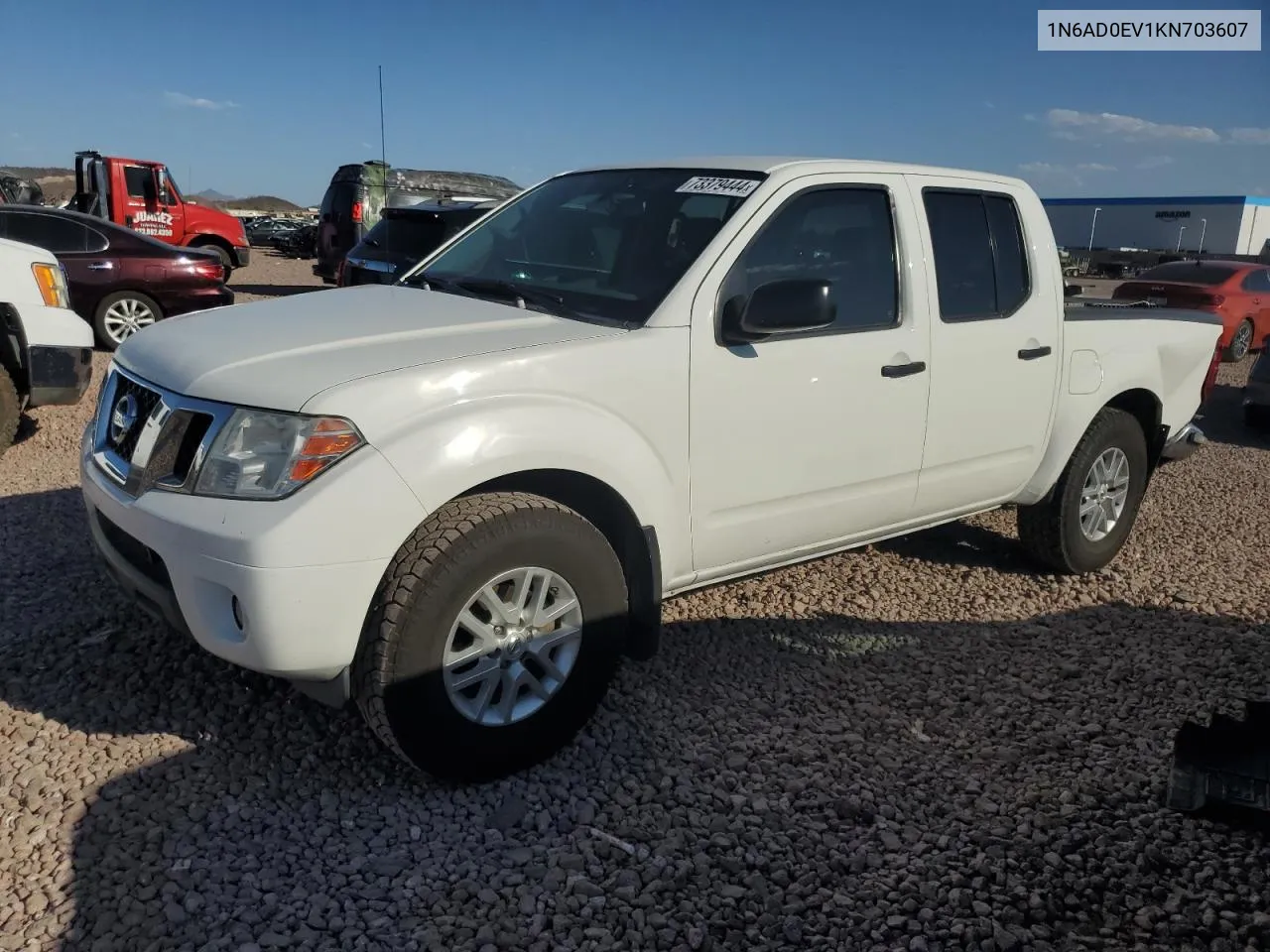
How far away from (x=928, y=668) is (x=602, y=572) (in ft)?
5.44

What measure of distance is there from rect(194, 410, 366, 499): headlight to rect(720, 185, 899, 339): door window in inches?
59.3

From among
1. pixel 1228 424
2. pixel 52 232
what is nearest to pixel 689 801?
pixel 1228 424

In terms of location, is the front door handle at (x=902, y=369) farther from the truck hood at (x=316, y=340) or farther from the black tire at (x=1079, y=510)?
the black tire at (x=1079, y=510)

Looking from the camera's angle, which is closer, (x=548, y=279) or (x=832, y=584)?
(x=548, y=279)

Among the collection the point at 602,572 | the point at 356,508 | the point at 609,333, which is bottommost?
the point at 602,572

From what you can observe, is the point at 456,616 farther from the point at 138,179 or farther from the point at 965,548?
the point at 138,179

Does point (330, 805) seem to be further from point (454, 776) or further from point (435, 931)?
point (435, 931)

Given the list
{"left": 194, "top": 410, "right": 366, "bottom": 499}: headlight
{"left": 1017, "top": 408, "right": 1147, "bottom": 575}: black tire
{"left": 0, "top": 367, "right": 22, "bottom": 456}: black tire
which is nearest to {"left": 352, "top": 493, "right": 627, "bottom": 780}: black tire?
{"left": 194, "top": 410, "right": 366, "bottom": 499}: headlight

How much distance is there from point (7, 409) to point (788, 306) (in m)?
4.96

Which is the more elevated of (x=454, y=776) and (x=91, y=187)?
(x=91, y=187)

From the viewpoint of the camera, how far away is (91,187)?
16719mm

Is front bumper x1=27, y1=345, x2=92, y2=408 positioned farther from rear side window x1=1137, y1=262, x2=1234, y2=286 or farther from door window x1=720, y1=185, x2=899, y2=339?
rear side window x1=1137, y1=262, x2=1234, y2=286

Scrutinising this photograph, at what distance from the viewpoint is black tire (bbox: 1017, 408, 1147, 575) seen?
481 cm

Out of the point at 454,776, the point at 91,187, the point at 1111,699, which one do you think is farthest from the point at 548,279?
the point at 91,187
